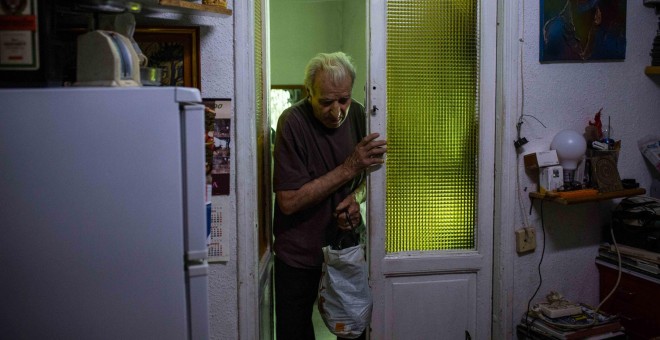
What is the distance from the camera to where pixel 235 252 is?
6.89 ft

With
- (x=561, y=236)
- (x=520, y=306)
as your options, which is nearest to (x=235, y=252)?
(x=520, y=306)

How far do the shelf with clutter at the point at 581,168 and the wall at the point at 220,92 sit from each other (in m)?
1.32

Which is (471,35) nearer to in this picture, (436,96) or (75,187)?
(436,96)

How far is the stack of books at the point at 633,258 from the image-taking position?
2.35 m

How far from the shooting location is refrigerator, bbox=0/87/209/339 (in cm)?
125

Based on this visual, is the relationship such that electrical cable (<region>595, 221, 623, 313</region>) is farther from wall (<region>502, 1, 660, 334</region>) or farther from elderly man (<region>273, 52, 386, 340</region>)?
elderly man (<region>273, 52, 386, 340</region>)

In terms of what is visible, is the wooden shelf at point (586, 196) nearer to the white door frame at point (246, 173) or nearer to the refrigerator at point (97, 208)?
the white door frame at point (246, 173)

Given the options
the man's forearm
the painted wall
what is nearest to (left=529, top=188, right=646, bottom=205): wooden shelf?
the man's forearm

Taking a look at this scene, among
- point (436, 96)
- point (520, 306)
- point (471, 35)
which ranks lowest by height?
point (520, 306)

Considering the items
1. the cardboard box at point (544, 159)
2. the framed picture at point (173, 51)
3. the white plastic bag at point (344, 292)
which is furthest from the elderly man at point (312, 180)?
the cardboard box at point (544, 159)

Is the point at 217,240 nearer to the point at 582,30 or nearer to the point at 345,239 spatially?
the point at 345,239

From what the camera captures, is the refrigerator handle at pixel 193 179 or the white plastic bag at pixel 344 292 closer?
the refrigerator handle at pixel 193 179

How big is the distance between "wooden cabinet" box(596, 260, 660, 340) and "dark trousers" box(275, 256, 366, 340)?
54.3 inches

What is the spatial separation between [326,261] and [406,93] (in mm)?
797
